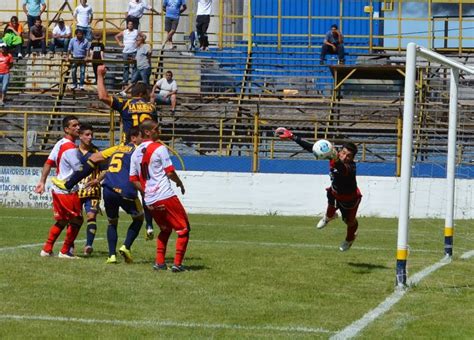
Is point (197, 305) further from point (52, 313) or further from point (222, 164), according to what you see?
point (222, 164)

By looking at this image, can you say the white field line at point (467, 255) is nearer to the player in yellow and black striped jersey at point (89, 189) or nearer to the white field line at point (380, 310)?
the white field line at point (380, 310)

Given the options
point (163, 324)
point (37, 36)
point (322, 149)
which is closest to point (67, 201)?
point (322, 149)

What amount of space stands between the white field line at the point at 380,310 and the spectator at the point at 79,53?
74.5 feet

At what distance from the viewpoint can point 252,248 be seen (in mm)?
17156

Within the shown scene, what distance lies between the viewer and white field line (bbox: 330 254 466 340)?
932 cm

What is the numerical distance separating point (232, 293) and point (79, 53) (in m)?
25.5

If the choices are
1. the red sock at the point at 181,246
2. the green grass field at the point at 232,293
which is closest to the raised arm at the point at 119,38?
the green grass field at the point at 232,293

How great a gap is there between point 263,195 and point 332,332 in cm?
1882

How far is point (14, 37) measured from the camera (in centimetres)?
3722

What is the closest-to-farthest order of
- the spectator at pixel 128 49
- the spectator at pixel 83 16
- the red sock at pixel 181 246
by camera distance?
1. the red sock at pixel 181 246
2. the spectator at pixel 128 49
3. the spectator at pixel 83 16

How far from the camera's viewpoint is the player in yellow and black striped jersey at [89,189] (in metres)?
15.2

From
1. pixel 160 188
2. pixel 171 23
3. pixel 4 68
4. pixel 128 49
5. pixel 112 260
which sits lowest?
pixel 112 260

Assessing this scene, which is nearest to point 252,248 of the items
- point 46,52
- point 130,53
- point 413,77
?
point 413,77

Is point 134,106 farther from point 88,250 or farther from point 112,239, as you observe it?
point 112,239
